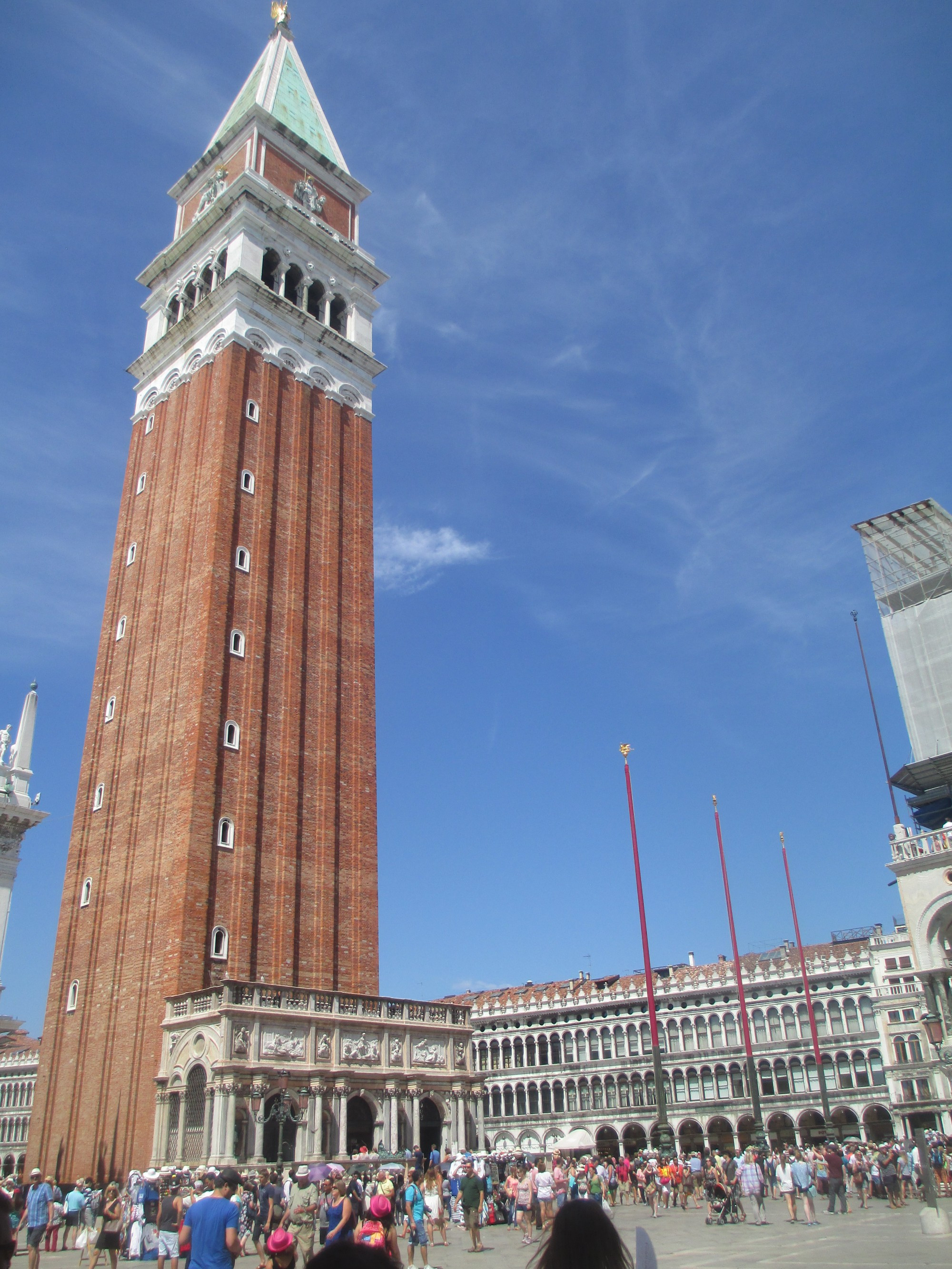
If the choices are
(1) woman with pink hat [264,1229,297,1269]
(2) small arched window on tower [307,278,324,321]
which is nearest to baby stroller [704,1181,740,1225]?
(1) woman with pink hat [264,1229,297,1269]

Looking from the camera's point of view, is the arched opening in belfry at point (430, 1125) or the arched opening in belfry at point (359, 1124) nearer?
the arched opening in belfry at point (359, 1124)

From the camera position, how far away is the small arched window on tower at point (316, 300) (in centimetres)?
4666

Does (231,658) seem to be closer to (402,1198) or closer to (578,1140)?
(402,1198)

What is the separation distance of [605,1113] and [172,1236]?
6423cm

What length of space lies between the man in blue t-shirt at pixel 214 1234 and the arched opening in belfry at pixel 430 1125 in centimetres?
2350

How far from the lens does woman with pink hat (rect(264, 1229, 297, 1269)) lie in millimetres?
9438

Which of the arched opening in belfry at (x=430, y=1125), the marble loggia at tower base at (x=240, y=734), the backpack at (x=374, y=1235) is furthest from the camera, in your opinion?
the arched opening in belfry at (x=430, y=1125)

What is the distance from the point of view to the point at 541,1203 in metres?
22.3

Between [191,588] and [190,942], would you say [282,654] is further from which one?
[190,942]

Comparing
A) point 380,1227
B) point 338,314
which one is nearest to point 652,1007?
point 380,1227

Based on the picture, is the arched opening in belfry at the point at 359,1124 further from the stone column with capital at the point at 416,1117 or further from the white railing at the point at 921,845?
the white railing at the point at 921,845

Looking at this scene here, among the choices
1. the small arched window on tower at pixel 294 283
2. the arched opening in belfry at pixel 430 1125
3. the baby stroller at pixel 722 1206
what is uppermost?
the small arched window on tower at pixel 294 283

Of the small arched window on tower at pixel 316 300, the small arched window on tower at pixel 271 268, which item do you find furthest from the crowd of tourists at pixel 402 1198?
the small arched window on tower at pixel 316 300

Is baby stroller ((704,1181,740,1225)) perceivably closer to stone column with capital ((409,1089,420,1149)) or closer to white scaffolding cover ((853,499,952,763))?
stone column with capital ((409,1089,420,1149))
